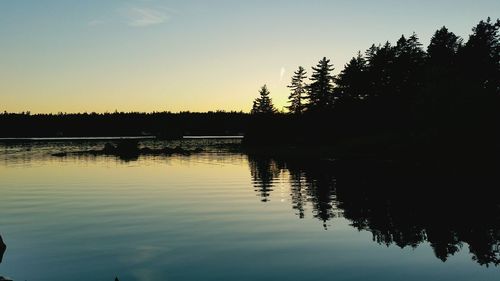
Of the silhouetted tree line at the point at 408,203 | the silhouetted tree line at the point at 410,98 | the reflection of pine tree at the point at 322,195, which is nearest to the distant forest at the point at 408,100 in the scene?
the silhouetted tree line at the point at 410,98

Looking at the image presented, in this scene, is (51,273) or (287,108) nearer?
(51,273)

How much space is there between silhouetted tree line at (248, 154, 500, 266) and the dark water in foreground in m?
0.07

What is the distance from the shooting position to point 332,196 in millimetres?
31750

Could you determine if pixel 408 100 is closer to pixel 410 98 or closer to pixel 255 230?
pixel 410 98

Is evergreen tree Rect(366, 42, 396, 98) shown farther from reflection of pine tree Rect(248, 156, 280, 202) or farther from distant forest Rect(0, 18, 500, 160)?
reflection of pine tree Rect(248, 156, 280, 202)

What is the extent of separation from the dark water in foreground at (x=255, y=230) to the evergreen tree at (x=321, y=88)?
68.6 m

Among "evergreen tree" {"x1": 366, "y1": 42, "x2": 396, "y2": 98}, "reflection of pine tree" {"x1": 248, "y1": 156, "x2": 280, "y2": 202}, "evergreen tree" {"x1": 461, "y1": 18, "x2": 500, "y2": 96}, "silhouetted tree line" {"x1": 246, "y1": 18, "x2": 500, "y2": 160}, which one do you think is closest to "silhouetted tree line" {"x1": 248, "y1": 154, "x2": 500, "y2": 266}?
"reflection of pine tree" {"x1": 248, "y1": 156, "x2": 280, "y2": 202}

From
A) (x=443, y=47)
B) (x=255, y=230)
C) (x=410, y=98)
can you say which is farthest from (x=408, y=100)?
(x=255, y=230)

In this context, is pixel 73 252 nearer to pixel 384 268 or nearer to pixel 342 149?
pixel 384 268

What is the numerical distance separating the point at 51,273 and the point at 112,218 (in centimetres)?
953

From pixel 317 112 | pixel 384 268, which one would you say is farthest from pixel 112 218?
pixel 317 112

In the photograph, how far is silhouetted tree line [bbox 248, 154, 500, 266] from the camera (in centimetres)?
1864

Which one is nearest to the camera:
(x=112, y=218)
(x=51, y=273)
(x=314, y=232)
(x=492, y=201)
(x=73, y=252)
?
(x=51, y=273)

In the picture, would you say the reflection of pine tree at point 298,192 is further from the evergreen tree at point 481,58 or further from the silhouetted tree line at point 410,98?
the evergreen tree at point 481,58
